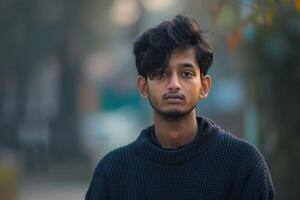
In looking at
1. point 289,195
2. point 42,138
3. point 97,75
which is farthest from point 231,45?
point 97,75

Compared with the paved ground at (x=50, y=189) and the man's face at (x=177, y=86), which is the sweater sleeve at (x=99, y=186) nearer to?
the man's face at (x=177, y=86)

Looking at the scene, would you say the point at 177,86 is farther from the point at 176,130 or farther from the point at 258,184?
the point at 258,184

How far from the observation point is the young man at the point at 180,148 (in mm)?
3539

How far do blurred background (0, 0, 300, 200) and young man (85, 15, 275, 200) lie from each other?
19.6 ft

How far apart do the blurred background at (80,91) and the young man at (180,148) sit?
19.6 ft

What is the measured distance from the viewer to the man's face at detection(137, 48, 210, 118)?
11.7ft

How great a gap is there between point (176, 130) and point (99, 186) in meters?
0.35

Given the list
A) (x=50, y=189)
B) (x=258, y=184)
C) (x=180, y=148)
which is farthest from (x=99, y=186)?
(x=50, y=189)

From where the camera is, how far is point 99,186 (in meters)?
3.70

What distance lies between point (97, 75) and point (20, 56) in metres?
22.0

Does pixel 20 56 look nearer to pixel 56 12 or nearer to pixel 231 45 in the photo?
pixel 56 12

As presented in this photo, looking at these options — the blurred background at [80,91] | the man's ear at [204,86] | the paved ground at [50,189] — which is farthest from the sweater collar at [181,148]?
the paved ground at [50,189]

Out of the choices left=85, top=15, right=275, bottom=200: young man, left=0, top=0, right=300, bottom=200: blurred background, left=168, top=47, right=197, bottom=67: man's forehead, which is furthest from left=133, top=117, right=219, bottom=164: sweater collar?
left=0, top=0, right=300, bottom=200: blurred background

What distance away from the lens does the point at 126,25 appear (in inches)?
1522
